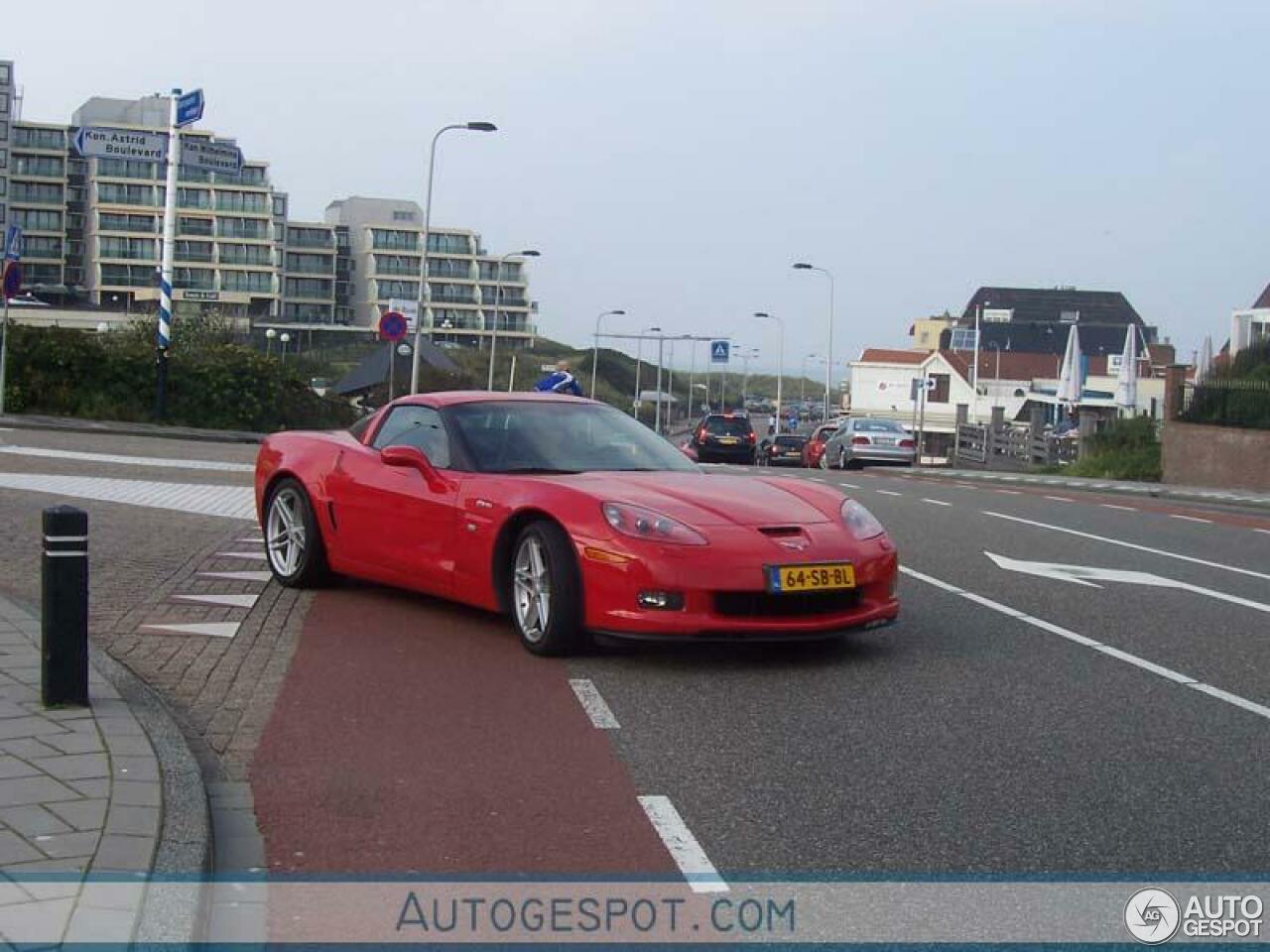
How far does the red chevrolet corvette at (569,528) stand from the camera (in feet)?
23.8

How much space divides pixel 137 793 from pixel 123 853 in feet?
1.88

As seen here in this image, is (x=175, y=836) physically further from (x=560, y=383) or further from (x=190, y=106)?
(x=190, y=106)

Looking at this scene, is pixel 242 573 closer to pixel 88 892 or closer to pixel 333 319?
pixel 88 892

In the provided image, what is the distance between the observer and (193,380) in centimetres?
3200

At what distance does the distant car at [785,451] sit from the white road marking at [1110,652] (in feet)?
127

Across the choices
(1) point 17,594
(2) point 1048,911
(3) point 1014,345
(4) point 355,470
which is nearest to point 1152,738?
(2) point 1048,911

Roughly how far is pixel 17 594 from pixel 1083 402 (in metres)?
68.4

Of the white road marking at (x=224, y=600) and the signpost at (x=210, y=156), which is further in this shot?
the signpost at (x=210, y=156)

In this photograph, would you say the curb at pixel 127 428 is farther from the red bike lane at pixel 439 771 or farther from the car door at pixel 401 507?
the red bike lane at pixel 439 771

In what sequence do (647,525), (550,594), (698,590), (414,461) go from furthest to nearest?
(414,461) → (550,594) → (647,525) → (698,590)

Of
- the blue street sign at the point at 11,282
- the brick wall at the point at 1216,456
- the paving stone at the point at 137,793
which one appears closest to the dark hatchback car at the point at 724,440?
the brick wall at the point at 1216,456

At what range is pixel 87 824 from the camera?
4.55 m

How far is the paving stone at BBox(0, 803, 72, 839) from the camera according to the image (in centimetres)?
448

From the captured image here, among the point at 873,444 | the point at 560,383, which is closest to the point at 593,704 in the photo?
the point at 560,383
